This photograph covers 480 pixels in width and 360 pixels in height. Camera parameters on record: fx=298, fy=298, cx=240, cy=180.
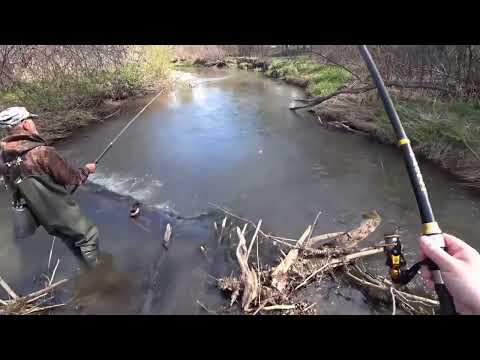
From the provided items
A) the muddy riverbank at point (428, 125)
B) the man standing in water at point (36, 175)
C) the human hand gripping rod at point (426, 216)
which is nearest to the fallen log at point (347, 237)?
the human hand gripping rod at point (426, 216)

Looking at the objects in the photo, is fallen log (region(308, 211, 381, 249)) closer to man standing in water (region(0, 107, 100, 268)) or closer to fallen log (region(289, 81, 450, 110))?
man standing in water (region(0, 107, 100, 268))

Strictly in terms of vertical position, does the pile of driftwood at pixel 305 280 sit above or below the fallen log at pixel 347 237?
below

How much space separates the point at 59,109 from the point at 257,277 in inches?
381

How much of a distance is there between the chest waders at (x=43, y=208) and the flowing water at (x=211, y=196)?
2.97 feet

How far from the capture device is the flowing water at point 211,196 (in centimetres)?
420

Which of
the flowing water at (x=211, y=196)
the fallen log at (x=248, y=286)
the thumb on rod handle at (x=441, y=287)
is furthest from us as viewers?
the flowing water at (x=211, y=196)

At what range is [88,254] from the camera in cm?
405

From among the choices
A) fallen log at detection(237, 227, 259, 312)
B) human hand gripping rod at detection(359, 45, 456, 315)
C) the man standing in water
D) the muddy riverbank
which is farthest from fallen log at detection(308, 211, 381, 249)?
the man standing in water

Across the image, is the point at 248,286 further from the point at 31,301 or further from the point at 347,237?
the point at 31,301

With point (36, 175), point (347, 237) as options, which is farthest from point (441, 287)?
point (36, 175)

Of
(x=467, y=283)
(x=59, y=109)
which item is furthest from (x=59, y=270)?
(x=59, y=109)

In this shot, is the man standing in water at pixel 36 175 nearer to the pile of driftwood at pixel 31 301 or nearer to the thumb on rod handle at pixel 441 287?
the pile of driftwood at pixel 31 301

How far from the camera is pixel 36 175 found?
334 centimetres

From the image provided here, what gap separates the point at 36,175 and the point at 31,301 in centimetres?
158
